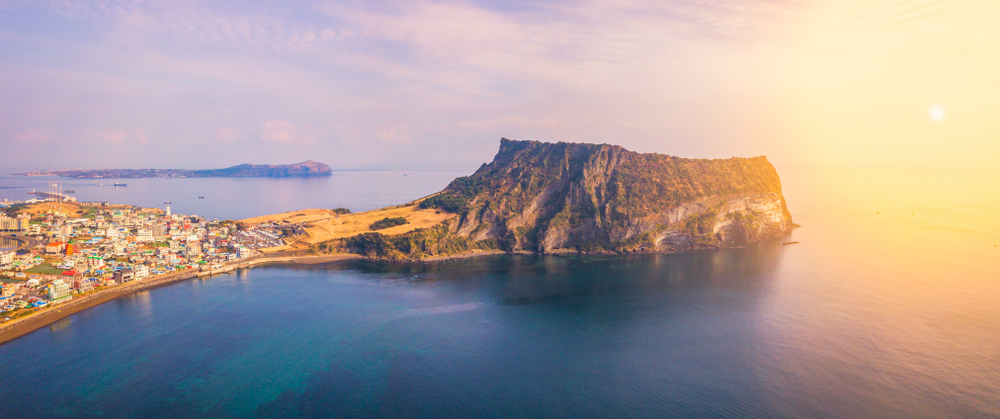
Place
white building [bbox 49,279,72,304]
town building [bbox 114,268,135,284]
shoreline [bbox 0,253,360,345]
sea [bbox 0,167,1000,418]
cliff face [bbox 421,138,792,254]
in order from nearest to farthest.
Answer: sea [bbox 0,167,1000,418], shoreline [bbox 0,253,360,345], white building [bbox 49,279,72,304], town building [bbox 114,268,135,284], cliff face [bbox 421,138,792,254]

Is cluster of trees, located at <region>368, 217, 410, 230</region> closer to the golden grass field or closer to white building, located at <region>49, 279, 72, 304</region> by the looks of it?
the golden grass field

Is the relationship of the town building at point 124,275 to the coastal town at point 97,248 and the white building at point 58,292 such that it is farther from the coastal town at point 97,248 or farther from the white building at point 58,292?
the white building at point 58,292

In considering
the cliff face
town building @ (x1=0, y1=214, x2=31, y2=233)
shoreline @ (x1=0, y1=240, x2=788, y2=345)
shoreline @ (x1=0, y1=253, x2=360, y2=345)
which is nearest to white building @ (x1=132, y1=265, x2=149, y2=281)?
shoreline @ (x1=0, y1=253, x2=360, y2=345)

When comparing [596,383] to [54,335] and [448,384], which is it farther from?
[54,335]

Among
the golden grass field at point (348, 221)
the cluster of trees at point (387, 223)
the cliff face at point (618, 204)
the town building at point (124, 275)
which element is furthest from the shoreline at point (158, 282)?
the cluster of trees at point (387, 223)

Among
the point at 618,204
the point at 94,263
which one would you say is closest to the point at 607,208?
the point at 618,204

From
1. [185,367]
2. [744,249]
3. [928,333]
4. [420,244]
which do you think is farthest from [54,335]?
[744,249]
